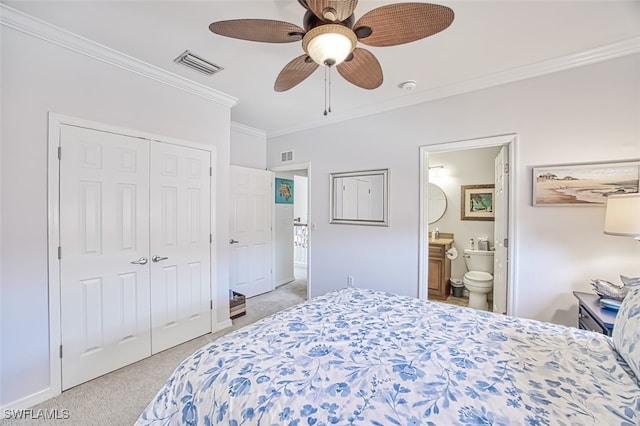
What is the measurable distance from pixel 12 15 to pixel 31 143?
796 mm

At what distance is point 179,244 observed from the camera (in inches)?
107

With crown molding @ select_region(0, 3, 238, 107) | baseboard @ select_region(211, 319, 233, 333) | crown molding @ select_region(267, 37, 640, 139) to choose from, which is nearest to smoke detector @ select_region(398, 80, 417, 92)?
crown molding @ select_region(267, 37, 640, 139)

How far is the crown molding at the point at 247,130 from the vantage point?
159 inches

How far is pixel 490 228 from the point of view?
4090mm

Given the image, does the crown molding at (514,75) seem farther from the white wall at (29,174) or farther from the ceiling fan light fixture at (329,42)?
the white wall at (29,174)

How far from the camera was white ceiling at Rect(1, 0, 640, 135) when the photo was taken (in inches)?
68.4

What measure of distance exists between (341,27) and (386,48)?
0.96 metres

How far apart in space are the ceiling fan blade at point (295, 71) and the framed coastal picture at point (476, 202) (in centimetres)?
340

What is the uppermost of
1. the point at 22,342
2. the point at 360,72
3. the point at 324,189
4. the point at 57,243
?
the point at 360,72

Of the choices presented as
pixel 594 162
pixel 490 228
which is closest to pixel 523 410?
pixel 594 162

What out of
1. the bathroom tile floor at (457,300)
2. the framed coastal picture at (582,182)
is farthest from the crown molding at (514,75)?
the bathroom tile floor at (457,300)

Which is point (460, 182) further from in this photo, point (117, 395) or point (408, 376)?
point (117, 395)

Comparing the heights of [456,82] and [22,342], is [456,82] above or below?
above

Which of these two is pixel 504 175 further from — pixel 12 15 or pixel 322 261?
pixel 12 15
